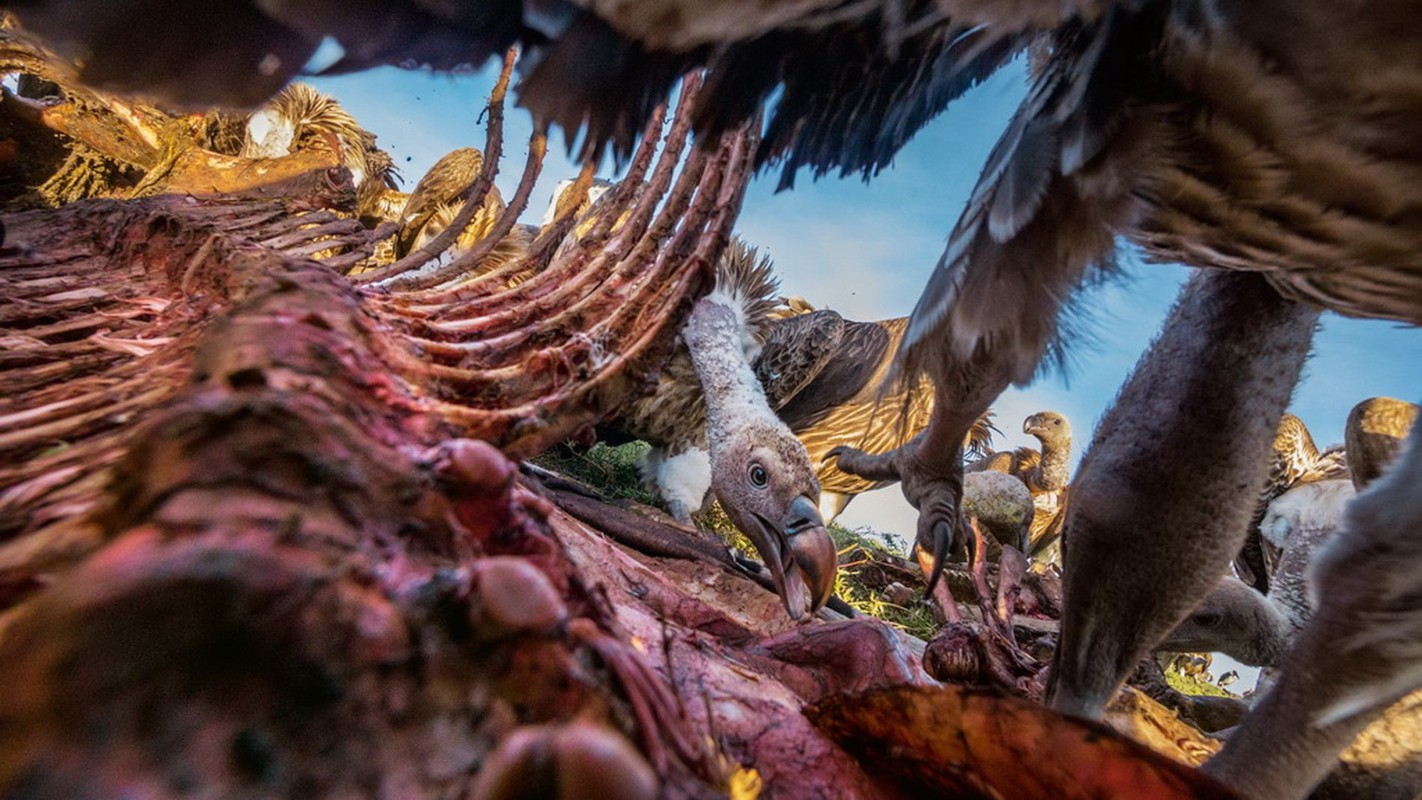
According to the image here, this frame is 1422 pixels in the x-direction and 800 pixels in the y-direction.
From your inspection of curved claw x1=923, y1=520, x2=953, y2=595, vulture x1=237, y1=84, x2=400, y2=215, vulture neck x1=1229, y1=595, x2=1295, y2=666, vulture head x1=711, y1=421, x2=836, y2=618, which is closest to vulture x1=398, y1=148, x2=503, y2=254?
vulture x1=237, y1=84, x2=400, y2=215

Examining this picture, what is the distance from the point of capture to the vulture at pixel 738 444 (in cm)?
216

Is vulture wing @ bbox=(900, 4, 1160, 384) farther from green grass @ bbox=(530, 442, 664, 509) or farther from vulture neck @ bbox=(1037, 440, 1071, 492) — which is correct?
vulture neck @ bbox=(1037, 440, 1071, 492)

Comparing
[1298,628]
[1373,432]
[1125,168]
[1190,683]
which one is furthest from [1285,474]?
[1125,168]

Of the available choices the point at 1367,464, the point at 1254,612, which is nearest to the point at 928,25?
the point at 1367,464

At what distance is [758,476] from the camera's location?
95.3 inches

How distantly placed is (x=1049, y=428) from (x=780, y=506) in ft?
14.9

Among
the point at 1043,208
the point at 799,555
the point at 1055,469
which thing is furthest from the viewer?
the point at 1055,469

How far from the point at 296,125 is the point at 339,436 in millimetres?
5597

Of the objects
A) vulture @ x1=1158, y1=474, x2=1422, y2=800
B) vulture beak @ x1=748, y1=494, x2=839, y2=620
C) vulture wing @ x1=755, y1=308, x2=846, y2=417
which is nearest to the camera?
vulture @ x1=1158, y1=474, x2=1422, y2=800

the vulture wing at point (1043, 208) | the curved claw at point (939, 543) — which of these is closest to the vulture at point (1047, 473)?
the curved claw at point (939, 543)

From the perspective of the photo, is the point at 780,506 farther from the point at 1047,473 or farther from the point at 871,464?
the point at 1047,473

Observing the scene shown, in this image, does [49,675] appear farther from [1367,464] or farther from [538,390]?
[1367,464]

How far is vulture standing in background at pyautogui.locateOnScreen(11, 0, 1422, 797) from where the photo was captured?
27.8 inches

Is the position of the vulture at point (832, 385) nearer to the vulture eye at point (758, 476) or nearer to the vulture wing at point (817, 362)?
the vulture wing at point (817, 362)
